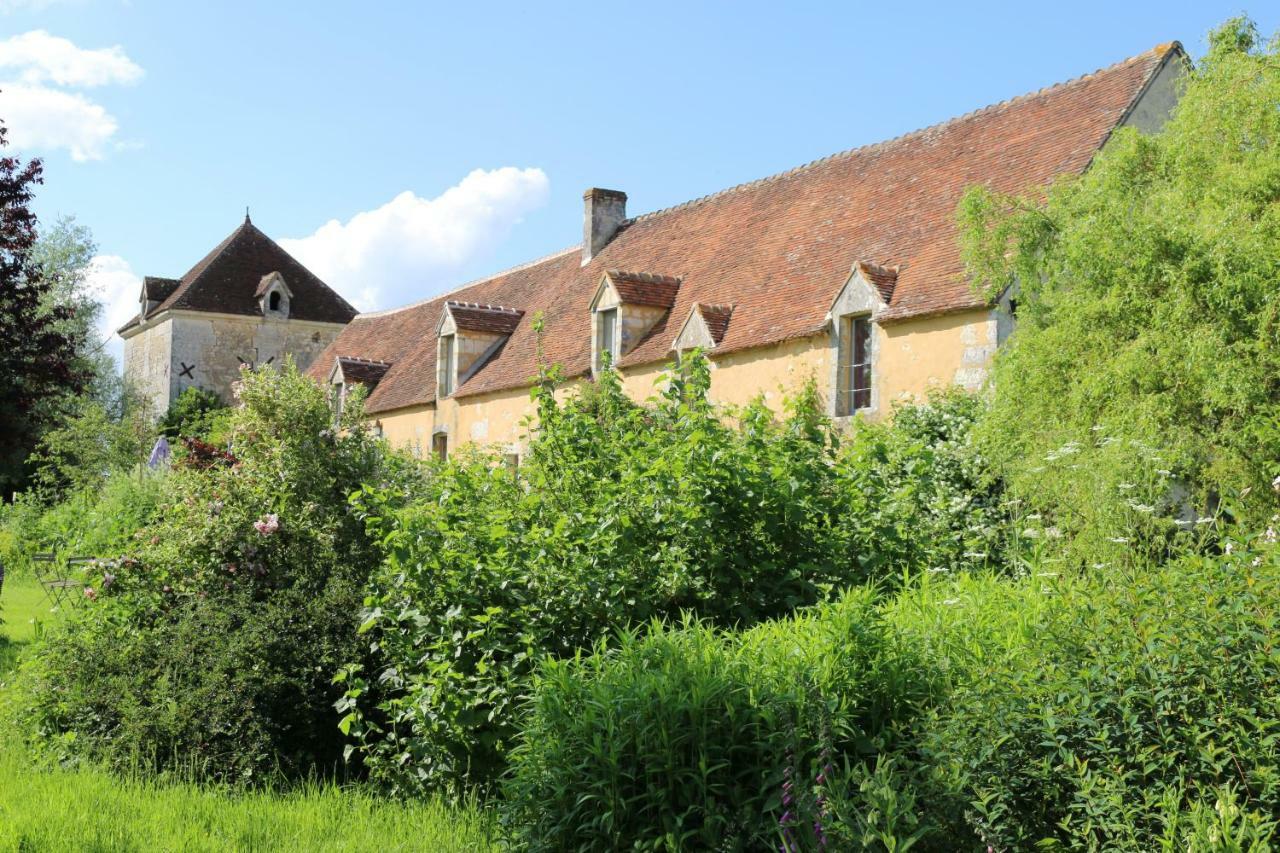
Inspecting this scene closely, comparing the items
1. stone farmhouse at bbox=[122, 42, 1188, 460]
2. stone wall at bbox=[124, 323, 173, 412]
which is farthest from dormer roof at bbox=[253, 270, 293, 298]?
stone farmhouse at bbox=[122, 42, 1188, 460]

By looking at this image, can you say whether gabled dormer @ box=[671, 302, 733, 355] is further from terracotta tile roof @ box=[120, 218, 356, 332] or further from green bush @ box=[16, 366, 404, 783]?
terracotta tile roof @ box=[120, 218, 356, 332]

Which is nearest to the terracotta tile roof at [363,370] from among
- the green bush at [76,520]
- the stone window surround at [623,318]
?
the green bush at [76,520]

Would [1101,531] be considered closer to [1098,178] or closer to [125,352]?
[1098,178]

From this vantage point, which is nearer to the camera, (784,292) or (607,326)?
(784,292)

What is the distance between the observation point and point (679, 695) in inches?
195

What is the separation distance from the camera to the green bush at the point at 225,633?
6.88 metres

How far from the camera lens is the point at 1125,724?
439 cm

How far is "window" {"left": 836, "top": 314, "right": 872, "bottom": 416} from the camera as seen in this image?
1602 centimetres

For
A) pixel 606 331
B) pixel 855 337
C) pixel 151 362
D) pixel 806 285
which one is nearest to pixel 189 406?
pixel 151 362

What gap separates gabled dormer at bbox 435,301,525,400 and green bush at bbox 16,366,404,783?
635 inches

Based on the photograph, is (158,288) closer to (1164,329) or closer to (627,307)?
(627,307)

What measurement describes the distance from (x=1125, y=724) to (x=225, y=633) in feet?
17.3

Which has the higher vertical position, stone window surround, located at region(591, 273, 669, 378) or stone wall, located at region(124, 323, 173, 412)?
stone wall, located at region(124, 323, 173, 412)

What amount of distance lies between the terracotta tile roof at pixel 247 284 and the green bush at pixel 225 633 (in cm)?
3577
